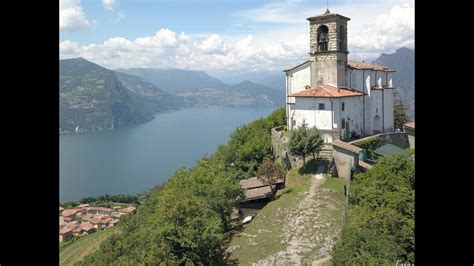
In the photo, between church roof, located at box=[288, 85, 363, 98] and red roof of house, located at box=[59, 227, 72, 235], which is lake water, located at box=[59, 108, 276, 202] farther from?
church roof, located at box=[288, 85, 363, 98]

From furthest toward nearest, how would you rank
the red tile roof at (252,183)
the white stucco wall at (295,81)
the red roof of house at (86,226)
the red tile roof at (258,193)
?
the red roof of house at (86,226)
the white stucco wall at (295,81)
the red tile roof at (252,183)
the red tile roof at (258,193)

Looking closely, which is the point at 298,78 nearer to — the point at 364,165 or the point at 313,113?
the point at 313,113

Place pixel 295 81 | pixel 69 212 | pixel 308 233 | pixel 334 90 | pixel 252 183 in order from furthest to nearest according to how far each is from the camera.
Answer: pixel 69 212
pixel 295 81
pixel 334 90
pixel 252 183
pixel 308 233

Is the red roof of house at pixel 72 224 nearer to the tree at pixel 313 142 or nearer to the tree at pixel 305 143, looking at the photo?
the tree at pixel 305 143

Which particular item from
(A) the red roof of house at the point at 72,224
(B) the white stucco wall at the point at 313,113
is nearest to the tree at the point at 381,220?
(B) the white stucco wall at the point at 313,113

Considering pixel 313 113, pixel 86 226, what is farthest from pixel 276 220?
pixel 86 226
